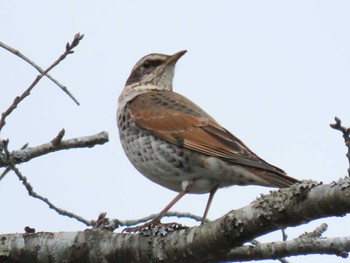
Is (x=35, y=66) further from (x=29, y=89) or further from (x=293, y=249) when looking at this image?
(x=293, y=249)

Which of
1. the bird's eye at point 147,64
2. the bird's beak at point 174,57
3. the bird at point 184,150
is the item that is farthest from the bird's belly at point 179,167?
the bird's eye at point 147,64

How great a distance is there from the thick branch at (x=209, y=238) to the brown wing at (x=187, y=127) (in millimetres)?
1633

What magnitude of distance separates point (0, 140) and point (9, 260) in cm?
93

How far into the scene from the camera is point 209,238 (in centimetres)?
474

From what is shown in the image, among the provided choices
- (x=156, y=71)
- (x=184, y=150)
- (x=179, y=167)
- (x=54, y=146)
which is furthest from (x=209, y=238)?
(x=156, y=71)

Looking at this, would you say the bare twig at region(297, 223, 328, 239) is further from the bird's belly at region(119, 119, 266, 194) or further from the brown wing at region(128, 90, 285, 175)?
the bird's belly at region(119, 119, 266, 194)

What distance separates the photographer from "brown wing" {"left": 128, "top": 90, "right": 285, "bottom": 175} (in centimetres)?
712

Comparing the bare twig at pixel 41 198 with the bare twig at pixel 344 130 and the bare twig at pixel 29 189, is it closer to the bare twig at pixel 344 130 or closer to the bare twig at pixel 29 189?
the bare twig at pixel 29 189

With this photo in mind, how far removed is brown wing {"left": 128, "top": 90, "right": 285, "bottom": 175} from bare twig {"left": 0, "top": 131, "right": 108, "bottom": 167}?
5.27 ft

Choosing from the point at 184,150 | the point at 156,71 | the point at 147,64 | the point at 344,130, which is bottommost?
the point at 344,130

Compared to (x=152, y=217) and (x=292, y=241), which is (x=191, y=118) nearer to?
(x=152, y=217)

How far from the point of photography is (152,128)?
7742 mm

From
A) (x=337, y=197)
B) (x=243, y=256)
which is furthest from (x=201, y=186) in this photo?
(x=337, y=197)

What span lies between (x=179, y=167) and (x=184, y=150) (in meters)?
0.24
